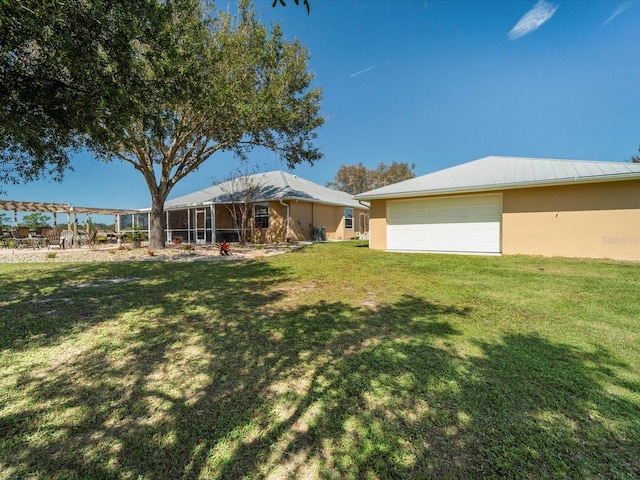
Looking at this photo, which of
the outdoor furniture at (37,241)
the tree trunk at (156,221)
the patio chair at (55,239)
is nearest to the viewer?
the tree trunk at (156,221)

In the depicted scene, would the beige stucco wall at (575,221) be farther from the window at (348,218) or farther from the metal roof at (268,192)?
the window at (348,218)

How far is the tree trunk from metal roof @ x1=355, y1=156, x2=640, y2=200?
9191 millimetres

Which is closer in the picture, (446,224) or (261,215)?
(446,224)

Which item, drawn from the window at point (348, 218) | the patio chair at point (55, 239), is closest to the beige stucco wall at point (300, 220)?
the window at point (348, 218)

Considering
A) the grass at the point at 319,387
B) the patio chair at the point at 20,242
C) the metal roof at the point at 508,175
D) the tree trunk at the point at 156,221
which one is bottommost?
the grass at the point at 319,387

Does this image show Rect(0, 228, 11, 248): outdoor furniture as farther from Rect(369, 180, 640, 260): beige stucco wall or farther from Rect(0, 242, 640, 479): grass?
Rect(369, 180, 640, 260): beige stucco wall

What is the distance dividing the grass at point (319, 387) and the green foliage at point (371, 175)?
3848 centimetres

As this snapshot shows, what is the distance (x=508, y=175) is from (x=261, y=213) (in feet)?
43.5

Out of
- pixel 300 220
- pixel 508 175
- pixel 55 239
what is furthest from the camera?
pixel 300 220

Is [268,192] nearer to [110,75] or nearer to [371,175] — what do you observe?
[110,75]

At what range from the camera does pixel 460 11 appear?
1128 centimetres

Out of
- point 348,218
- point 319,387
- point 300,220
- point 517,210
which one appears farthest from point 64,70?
point 348,218

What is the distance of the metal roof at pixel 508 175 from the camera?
956 centimetres

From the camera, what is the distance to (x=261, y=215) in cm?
1895
